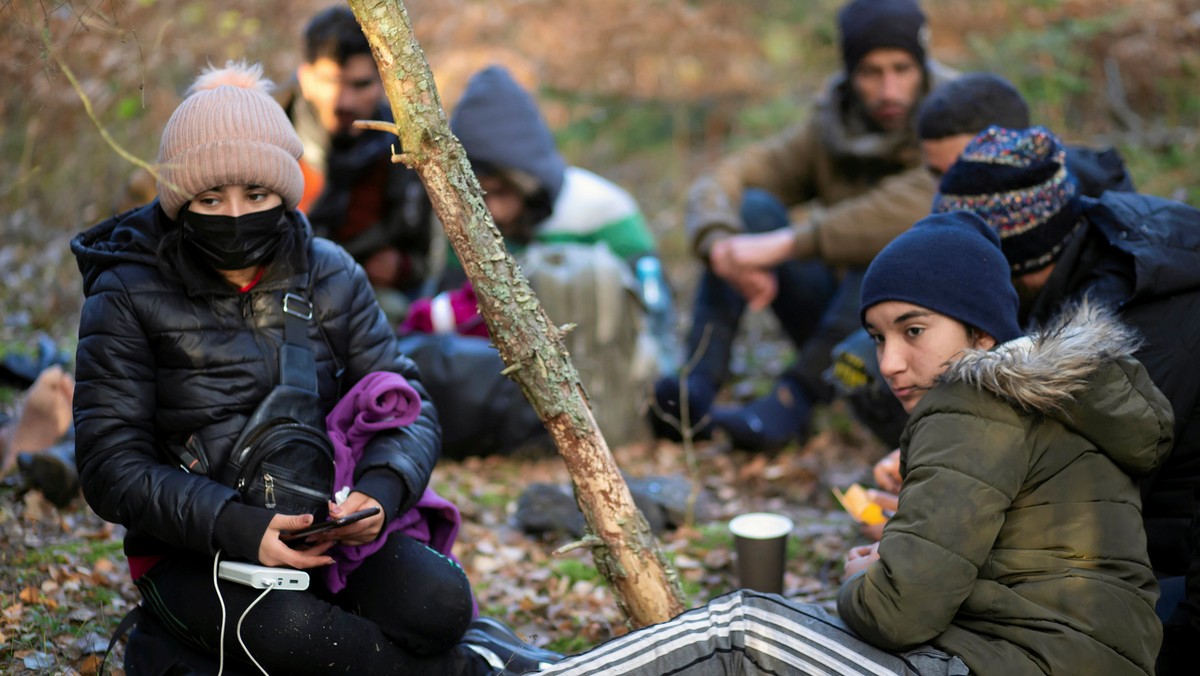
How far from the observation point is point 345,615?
288 cm

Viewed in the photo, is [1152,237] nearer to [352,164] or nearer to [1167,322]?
[1167,322]

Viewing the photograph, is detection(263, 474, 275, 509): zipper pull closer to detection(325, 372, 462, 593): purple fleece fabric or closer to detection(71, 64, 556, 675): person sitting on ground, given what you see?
detection(71, 64, 556, 675): person sitting on ground

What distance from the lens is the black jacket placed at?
3055 mm

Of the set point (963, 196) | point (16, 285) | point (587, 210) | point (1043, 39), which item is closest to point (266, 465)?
point (963, 196)

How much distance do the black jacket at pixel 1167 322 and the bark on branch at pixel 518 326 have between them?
52.2 inches

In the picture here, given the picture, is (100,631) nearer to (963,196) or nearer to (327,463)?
(327,463)

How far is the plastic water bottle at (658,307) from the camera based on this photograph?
235 inches

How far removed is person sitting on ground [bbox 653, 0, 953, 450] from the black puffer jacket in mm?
2322

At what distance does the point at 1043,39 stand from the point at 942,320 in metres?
6.33

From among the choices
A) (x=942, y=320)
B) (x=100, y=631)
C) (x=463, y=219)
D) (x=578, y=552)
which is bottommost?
(x=578, y=552)

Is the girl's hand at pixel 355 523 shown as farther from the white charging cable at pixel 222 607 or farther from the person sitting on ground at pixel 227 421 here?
the white charging cable at pixel 222 607

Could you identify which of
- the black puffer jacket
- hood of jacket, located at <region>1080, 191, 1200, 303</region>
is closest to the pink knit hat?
the black puffer jacket

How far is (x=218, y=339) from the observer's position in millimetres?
2947

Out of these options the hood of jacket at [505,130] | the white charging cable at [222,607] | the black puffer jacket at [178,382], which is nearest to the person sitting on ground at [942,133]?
the black puffer jacket at [178,382]
